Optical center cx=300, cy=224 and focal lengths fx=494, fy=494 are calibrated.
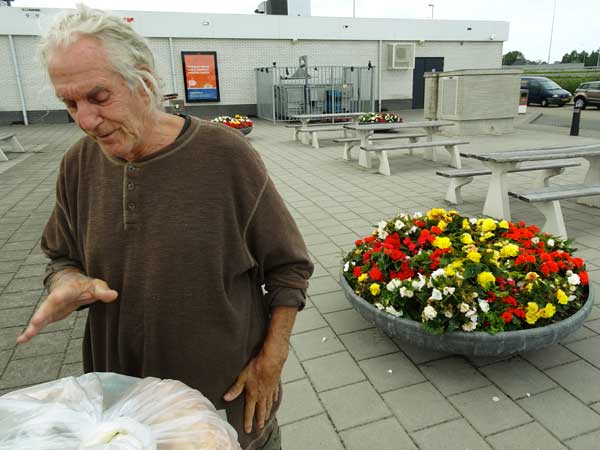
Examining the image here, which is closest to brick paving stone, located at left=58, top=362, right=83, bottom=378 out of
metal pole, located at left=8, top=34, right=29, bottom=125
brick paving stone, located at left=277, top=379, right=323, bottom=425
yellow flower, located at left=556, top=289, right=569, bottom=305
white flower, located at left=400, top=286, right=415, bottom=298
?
brick paving stone, located at left=277, top=379, right=323, bottom=425

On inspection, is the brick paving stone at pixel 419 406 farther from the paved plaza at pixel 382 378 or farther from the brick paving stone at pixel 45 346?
the brick paving stone at pixel 45 346

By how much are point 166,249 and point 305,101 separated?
17255mm

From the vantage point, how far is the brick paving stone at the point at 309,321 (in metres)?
3.39

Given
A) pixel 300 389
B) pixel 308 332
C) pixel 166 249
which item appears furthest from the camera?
pixel 308 332

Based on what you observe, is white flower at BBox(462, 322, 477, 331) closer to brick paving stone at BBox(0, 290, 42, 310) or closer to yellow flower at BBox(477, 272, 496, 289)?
yellow flower at BBox(477, 272, 496, 289)

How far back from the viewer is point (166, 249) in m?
1.30

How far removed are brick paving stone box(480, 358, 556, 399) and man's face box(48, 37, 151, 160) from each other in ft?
7.66

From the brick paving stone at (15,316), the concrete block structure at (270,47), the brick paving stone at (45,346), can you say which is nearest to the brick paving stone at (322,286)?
the brick paving stone at (45,346)

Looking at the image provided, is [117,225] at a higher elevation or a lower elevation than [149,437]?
higher

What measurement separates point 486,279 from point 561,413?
0.76 m

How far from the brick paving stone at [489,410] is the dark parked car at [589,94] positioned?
849 inches

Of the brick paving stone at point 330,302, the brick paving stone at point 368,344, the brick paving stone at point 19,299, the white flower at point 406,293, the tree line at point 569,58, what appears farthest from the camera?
the tree line at point 569,58

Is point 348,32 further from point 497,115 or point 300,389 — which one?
point 300,389

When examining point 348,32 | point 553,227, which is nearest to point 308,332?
point 553,227
